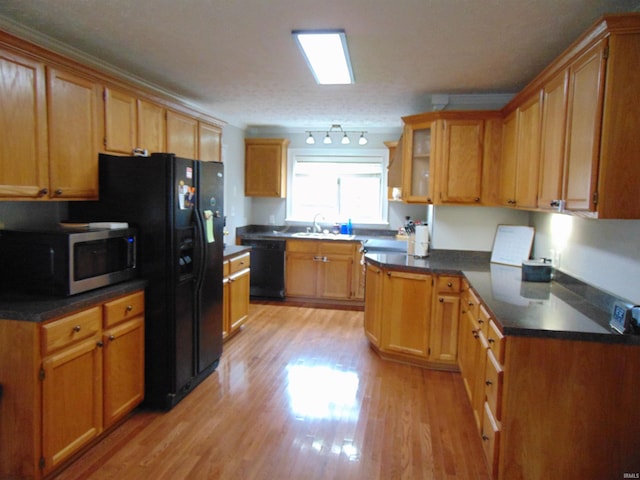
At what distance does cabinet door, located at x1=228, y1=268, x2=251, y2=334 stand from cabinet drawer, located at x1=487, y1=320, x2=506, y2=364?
2.49 meters

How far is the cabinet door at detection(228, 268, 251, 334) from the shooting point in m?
4.14

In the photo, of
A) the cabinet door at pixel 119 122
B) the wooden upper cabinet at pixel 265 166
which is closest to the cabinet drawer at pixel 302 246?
the wooden upper cabinet at pixel 265 166

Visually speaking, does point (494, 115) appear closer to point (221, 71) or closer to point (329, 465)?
point (221, 71)

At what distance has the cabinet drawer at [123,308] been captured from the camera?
2467 mm

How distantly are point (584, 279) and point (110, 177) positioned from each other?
10.0ft

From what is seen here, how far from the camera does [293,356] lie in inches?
154

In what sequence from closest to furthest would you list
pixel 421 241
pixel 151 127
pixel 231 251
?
pixel 151 127 → pixel 421 241 → pixel 231 251

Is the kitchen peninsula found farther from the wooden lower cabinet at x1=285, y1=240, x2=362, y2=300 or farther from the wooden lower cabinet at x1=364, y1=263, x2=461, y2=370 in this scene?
the wooden lower cabinet at x1=285, y1=240, x2=362, y2=300

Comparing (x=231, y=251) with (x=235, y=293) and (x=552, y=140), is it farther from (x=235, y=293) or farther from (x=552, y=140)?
(x=552, y=140)

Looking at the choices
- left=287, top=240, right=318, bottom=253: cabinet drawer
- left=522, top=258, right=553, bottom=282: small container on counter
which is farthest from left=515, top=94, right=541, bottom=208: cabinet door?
left=287, top=240, right=318, bottom=253: cabinet drawer

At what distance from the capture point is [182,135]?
3.76 metres

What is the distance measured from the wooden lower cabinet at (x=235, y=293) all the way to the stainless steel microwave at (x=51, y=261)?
5.15 ft

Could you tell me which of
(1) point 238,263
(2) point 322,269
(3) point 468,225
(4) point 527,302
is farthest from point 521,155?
(2) point 322,269

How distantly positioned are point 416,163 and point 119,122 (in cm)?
251
